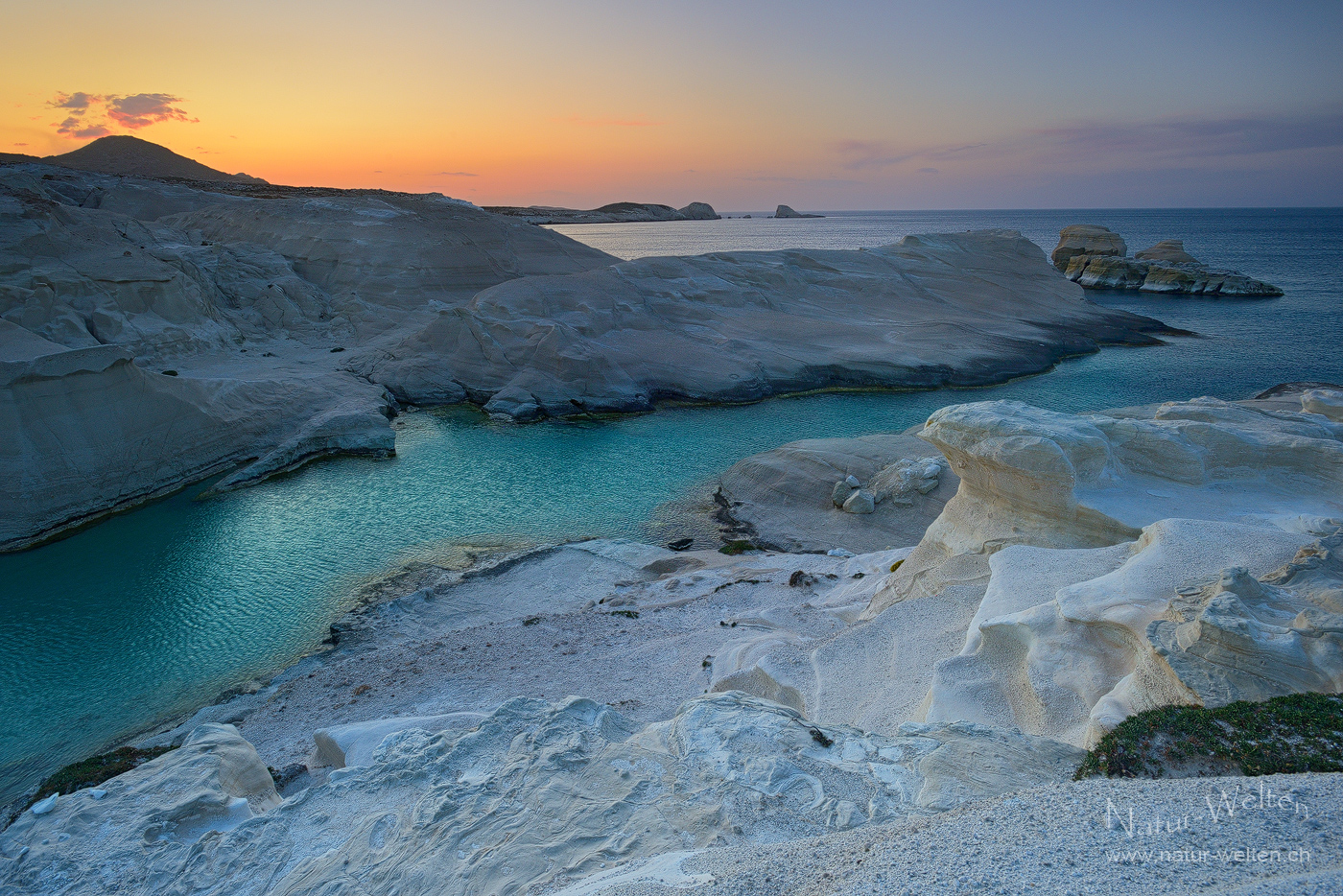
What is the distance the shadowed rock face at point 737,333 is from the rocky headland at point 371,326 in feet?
0.51

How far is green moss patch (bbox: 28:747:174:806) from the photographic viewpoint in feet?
38.8

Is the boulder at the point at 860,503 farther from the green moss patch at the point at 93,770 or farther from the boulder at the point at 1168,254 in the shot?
the boulder at the point at 1168,254

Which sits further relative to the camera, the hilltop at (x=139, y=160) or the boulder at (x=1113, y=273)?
the hilltop at (x=139, y=160)

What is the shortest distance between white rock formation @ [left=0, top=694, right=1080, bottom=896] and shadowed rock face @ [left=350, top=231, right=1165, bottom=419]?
27.5 metres

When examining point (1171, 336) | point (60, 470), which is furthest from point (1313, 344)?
point (60, 470)

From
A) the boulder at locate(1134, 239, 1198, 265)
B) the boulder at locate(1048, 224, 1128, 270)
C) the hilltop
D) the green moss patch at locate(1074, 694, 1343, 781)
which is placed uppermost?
the hilltop

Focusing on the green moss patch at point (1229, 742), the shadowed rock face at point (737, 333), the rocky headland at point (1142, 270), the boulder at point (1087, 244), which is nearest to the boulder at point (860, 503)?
the shadowed rock face at point (737, 333)

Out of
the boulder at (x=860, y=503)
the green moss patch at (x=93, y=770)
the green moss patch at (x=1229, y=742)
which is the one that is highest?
the green moss patch at (x=1229, y=742)

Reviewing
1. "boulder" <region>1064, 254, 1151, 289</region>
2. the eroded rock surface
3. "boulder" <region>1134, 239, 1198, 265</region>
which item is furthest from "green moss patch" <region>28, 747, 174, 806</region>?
"boulder" <region>1134, 239, 1198, 265</region>

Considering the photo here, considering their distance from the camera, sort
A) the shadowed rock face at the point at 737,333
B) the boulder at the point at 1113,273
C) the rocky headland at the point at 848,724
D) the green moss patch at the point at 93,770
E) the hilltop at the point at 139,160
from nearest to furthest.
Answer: the rocky headland at the point at 848,724, the green moss patch at the point at 93,770, the shadowed rock face at the point at 737,333, the boulder at the point at 1113,273, the hilltop at the point at 139,160

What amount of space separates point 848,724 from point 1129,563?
484 cm

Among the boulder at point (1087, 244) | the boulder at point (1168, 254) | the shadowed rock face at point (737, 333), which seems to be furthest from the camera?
the boulder at point (1087, 244)

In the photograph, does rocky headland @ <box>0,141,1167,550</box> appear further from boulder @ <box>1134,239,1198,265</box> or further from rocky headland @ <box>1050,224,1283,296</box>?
boulder @ <box>1134,239,1198,265</box>

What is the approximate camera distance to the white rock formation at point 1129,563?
8094 mm
